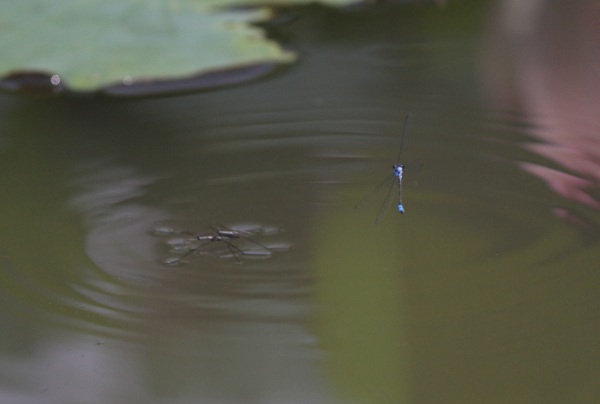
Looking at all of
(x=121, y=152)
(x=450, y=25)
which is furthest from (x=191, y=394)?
(x=450, y=25)

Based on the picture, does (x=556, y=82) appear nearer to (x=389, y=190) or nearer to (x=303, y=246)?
(x=389, y=190)

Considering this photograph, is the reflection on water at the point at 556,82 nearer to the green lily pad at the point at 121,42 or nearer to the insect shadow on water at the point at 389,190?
the insect shadow on water at the point at 389,190

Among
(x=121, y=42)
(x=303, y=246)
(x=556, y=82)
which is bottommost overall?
(x=303, y=246)

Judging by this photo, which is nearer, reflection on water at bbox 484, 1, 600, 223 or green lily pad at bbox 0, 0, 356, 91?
reflection on water at bbox 484, 1, 600, 223

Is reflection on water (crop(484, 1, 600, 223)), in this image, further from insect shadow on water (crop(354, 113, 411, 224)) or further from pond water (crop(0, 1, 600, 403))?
insect shadow on water (crop(354, 113, 411, 224))

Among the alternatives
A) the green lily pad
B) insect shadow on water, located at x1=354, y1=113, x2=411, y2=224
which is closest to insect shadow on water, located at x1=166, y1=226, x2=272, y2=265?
insect shadow on water, located at x1=354, y1=113, x2=411, y2=224

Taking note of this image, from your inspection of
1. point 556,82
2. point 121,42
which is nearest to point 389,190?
point 556,82

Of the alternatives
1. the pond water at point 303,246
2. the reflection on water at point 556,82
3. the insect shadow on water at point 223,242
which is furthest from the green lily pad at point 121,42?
the insect shadow on water at point 223,242
